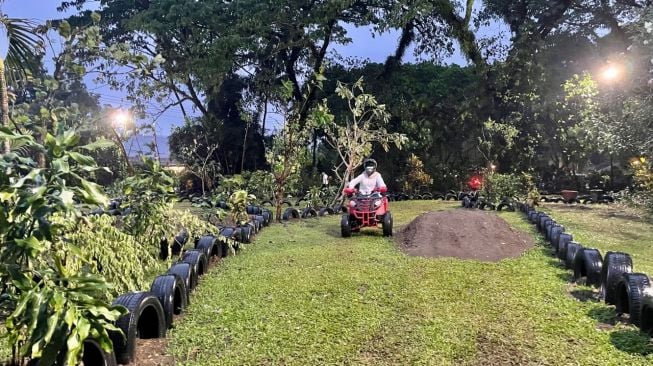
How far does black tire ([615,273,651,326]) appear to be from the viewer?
152 inches

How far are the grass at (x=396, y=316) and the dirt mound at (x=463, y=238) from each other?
1.42 feet

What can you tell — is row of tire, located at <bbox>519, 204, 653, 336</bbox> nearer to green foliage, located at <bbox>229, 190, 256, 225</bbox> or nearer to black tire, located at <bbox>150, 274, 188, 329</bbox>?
black tire, located at <bbox>150, 274, 188, 329</bbox>

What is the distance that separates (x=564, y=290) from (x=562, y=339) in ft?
4.93

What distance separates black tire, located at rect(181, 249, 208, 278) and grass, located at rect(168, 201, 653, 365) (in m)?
0.13

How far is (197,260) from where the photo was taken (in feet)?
17.6

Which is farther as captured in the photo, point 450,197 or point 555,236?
point 450,197

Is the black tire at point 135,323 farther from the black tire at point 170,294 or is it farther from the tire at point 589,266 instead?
the tire at point 589,266

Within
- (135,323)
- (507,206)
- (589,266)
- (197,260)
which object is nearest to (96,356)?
(135,323)

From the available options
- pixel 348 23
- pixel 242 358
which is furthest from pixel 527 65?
pixel 242 358

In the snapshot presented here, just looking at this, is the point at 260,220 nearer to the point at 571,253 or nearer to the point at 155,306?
the point at 571,253

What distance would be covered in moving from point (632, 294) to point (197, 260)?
4.13 m

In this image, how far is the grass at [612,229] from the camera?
287 inches

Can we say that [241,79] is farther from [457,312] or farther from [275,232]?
[457,312]

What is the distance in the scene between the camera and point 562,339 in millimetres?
3641
